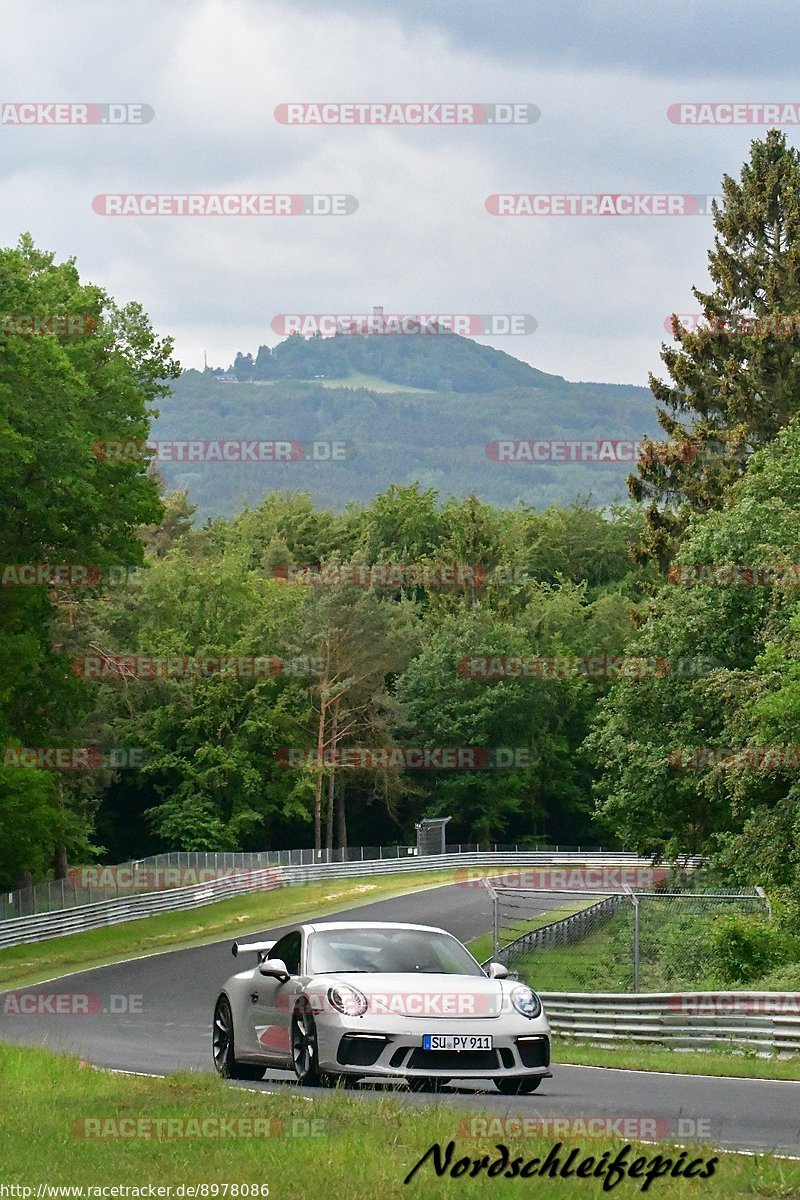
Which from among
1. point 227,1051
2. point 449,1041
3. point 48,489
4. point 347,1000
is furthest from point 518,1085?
point 48,489

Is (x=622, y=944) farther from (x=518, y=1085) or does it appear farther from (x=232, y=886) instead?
(x=232, y=886)

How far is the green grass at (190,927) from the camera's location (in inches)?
1720

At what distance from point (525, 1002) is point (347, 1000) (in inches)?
55.9

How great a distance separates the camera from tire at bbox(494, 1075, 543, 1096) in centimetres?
1342

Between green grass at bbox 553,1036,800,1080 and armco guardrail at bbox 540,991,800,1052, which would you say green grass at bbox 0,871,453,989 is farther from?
green grass at bbox 553,1036,800,1080

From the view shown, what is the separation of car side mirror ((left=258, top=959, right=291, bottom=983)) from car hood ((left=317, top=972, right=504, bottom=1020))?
1.82 ft

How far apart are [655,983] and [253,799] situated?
6313 cm

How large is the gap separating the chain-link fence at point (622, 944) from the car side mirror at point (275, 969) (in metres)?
8.30

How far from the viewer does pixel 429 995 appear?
13.4 m

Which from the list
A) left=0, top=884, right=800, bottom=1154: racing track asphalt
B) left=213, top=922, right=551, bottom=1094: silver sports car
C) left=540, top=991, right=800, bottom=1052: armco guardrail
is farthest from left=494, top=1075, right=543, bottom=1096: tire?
left=540, top=991, right=800, bottom=1052: armco guardrail

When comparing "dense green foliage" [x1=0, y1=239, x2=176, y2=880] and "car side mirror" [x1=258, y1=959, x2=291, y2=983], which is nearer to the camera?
"car side mirror" [x1=258, y1=959, x2=291, y2=983]

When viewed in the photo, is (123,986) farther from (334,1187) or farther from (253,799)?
(253,799)

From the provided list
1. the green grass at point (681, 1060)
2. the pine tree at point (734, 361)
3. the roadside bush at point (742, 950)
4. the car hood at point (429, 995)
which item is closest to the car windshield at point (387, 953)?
the car hood at point (429, 995)

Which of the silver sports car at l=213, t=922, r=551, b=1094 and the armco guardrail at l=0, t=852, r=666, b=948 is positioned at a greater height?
the silver sports car at l=213, t=922, r=551, b=1094
